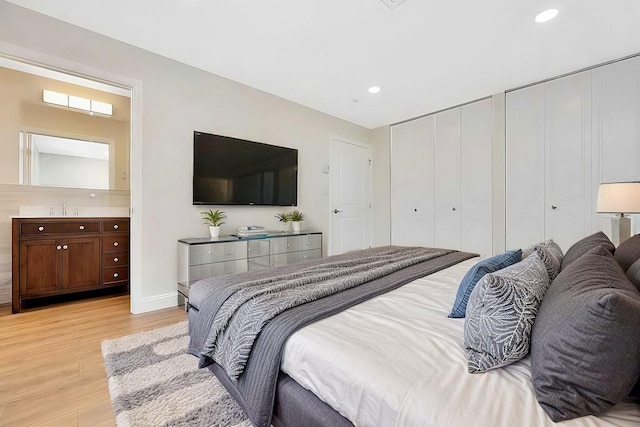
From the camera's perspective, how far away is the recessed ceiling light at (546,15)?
2.27m

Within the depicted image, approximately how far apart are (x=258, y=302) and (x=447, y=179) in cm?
394

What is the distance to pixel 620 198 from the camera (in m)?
2.16

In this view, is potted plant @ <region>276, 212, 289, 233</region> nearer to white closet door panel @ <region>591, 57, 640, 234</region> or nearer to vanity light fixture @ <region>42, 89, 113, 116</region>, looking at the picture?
vanity light fixture @ <region>42, 89, 113, 116</region>

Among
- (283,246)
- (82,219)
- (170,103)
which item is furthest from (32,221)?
(283,246)

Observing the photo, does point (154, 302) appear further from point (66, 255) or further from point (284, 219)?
point (284, 219)

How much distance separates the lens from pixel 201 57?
2.99m

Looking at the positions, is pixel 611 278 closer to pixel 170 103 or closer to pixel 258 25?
pixel 258 25

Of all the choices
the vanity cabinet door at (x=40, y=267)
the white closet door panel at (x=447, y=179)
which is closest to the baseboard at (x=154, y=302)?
the vanity cabinet door at (x=40, y=267)

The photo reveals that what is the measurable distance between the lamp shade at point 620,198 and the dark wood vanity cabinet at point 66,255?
4.73 meters

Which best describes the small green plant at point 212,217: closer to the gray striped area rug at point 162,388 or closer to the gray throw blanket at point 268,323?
the gray striped area rug at point 162,388

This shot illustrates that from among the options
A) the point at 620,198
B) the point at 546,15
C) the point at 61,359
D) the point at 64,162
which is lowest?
the point at 61,359

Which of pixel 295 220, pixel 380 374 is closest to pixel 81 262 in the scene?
pixel 295 220

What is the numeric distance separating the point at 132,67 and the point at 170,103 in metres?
0.43

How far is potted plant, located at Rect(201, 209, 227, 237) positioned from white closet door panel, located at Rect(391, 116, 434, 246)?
3031 millimetres
